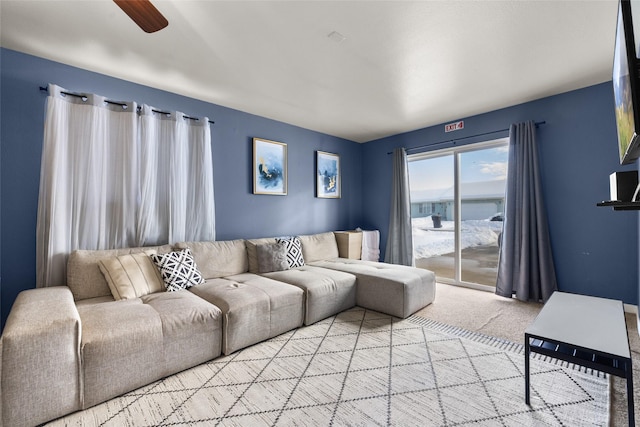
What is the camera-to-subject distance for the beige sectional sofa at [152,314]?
1430mm

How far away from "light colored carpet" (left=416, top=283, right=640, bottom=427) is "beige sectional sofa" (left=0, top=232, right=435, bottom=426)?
0.29 meters

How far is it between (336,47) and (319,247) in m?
2.69

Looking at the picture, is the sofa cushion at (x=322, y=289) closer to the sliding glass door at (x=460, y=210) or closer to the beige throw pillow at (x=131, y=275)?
the beige throw pillow at (x=131, y=275)

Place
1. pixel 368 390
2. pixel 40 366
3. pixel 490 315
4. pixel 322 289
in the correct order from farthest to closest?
1. pixel 490 315
2. pixel 322 289
3. pixel 368 390
4. pixel 40 366

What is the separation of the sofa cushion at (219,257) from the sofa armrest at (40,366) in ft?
4.31

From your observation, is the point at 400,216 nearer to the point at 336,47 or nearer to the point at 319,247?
the point at 319,247

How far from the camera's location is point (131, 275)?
2.33m

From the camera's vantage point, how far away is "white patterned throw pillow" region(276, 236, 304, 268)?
3541mm

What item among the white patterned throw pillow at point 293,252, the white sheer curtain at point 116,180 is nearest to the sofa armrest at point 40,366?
the white sheer curtain at point 116,180

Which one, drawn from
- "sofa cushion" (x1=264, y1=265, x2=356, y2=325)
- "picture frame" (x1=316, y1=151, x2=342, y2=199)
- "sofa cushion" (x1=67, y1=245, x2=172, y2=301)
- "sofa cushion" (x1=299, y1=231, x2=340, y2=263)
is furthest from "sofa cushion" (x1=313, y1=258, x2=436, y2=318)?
"sofa cushion" (x1=67, y1=245, x2=172, y2=301)

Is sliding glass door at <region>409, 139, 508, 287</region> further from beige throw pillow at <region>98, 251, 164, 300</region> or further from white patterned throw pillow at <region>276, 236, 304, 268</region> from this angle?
beige throw pillow at <region>98, 251, 164, 300</region>

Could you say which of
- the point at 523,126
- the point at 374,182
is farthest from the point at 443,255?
the point at 523,126

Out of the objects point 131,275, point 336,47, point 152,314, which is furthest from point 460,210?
point 131,275

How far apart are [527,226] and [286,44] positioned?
334 cm
